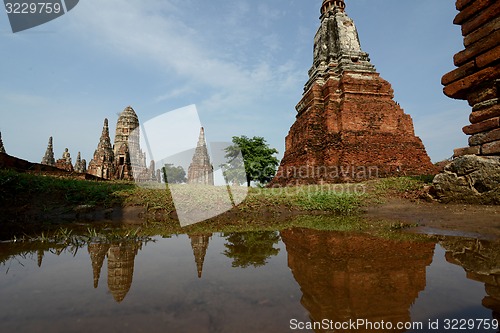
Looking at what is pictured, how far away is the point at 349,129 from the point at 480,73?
7.34m

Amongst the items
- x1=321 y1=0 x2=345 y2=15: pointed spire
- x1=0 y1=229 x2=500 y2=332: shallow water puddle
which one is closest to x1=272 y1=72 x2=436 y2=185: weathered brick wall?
x1=321 y1=0 x2=345 y2=15: pointed spire

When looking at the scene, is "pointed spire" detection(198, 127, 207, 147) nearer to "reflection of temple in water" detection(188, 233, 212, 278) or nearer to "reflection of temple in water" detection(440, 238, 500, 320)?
"reflection of temple in water" detection(188, 233, 212, 278)

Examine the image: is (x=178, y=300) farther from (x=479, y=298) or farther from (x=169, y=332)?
(x=479, y=298)

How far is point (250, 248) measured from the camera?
2273 mm

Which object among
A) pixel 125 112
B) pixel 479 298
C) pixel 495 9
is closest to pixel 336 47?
pixel 495 9

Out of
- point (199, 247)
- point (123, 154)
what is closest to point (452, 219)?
A: point (199, 247)

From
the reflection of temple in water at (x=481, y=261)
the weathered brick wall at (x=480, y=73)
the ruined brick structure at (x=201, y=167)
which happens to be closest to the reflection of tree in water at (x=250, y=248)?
the reflection of temple in water at (x=481, y=261)

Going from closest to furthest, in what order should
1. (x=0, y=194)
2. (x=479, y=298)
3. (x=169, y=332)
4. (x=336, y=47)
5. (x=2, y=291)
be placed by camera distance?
(x=169, y=332)
(x=479, y=298)
(x=2, y=291)
(x=0, y=194)
(x=336, y=47)

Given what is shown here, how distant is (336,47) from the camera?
1463 centimetres

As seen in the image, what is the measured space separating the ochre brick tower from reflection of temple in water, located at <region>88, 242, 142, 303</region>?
1004 centimetres

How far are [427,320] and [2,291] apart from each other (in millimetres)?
1813

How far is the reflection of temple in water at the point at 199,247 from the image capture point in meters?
1.74

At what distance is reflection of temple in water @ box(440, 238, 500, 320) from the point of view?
1047mm

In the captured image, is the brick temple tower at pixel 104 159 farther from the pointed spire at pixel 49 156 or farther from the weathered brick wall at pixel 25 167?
the pointed spire at pixel 49 156
